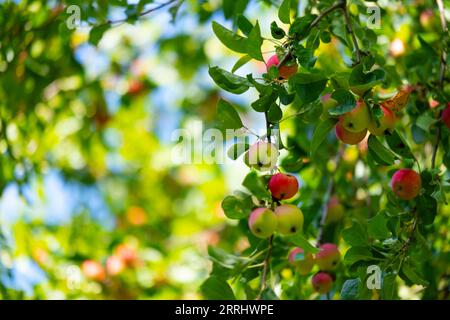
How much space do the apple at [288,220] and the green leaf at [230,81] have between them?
20 cm

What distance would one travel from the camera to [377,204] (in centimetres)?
161

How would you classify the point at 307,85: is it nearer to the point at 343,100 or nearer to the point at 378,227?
the point at 343,100

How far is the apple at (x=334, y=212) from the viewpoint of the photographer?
63.7 inches

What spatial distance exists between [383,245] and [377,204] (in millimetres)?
438

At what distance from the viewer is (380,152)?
Answer: 1.15 metres

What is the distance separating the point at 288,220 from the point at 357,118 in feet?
0.62

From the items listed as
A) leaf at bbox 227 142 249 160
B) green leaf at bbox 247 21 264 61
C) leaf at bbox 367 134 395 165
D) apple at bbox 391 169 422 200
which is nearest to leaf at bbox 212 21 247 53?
green leaf at bbox 247 21 264 61

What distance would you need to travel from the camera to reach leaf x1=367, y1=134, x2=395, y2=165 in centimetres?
114

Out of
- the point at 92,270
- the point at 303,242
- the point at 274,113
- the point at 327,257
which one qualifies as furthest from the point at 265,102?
the point at 92,270

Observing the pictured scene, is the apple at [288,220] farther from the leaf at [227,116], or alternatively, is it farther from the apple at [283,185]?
the leaf at [227,116]

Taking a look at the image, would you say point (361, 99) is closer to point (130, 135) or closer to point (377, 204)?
point (377, 204)

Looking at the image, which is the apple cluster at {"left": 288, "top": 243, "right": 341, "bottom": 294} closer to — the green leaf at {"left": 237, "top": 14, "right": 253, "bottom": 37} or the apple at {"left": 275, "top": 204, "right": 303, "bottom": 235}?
the apple at {"left": 275, "top": 204, "right": 303, "bottom": 235}

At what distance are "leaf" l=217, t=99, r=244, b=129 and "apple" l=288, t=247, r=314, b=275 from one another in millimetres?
334

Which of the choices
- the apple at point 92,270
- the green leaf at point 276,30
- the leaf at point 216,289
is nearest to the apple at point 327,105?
the green leaf at point 276,30
